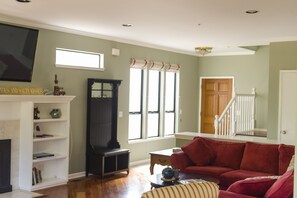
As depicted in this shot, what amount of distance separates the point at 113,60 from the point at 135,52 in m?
0.74

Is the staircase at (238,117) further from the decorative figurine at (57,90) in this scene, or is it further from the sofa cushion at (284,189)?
the sofa cushion at (284,189)

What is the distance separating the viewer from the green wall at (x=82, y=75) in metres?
6.53

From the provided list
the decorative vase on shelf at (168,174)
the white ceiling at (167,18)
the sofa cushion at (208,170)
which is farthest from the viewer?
the sofa cushion at (208,170)

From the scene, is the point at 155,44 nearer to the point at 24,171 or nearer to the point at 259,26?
the point at 259,26

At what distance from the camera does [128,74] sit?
27.2 ft

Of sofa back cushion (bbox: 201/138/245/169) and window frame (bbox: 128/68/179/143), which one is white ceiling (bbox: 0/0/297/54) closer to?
window frame (bbox: 128/68/179/143)

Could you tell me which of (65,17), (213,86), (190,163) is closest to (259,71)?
(213,86)

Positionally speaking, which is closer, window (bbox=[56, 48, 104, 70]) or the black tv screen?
the black tv screen

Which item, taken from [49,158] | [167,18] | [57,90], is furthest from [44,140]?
[167,18]

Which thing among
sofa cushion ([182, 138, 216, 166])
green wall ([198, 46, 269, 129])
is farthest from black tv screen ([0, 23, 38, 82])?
green wall ([198, 46, 269, 129])

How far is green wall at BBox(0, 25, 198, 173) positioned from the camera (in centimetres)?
653

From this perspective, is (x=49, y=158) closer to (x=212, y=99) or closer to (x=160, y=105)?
(x=160, y=105)

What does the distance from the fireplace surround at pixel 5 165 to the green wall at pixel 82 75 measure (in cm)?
92

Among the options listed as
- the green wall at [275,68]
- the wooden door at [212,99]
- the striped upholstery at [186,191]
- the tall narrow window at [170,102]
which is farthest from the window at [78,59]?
the striped upholstery at [186,191]
